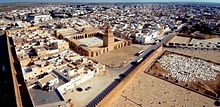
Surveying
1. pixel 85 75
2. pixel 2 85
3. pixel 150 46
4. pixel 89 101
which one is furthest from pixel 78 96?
pixel 150 46

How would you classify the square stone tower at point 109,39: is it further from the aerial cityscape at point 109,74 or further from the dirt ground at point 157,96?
the dirt ground at point 157,96

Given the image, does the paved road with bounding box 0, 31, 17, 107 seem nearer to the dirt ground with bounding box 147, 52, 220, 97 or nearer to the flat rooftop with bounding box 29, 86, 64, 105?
the flat rooftop with bounding box 29, 86, 64, 105

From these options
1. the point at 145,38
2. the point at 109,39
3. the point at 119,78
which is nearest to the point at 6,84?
the point at 119,78

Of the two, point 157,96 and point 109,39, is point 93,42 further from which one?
point 157,96

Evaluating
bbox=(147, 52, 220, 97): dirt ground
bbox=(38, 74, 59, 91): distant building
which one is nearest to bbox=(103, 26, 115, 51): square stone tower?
bbox=(147, 52, 220, 97): dirt ground

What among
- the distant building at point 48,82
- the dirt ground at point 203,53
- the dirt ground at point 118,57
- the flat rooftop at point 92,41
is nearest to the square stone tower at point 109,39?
the dirt ground at point 118,57

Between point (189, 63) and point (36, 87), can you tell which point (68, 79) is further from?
point (189, 63)
